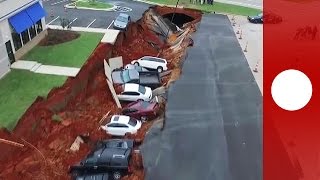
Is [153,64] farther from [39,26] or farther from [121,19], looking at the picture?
[39,26]

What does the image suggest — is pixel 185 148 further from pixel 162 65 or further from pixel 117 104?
pixel 162 65

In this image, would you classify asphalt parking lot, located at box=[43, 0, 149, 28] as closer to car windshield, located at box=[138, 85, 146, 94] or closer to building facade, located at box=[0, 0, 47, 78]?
building facade, located at box=[0, 0, 47, 78]

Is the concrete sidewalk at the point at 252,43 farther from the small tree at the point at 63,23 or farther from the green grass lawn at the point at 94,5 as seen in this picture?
the small tree at the point at 63,23

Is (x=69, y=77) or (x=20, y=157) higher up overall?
(x=69, y=77)

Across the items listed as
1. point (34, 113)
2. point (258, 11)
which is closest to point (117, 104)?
point (34, 113)

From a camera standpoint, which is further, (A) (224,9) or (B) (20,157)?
(A) (224,9)

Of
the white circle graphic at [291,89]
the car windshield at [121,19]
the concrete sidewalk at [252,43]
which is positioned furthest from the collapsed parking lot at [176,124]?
the white circle graphic at [291,89]
